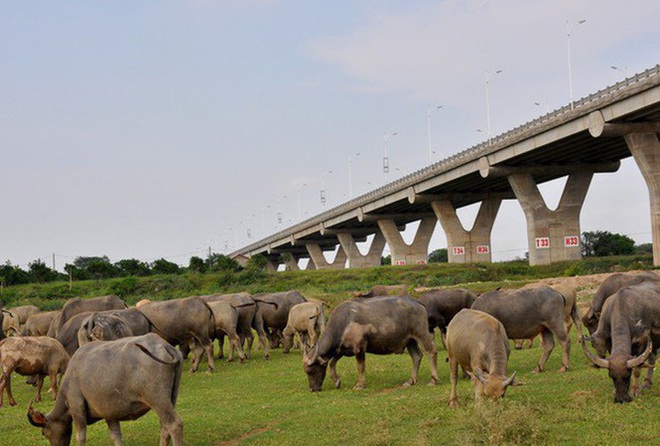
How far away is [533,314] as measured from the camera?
2119 cm

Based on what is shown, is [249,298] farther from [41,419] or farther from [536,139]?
[536,139]

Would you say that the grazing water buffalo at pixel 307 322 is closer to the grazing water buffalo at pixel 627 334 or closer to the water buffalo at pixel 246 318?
the water buffalo at pixel 246 318

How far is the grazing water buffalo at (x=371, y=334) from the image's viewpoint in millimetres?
20234

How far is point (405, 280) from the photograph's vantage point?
72.8 m

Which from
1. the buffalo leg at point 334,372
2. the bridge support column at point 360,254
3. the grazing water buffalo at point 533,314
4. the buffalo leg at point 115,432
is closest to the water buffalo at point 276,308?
the buffalo leg at point 334,372

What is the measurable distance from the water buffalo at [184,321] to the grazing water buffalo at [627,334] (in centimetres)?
1316

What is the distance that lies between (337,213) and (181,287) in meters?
44.2

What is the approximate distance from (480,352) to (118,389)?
6901 mm

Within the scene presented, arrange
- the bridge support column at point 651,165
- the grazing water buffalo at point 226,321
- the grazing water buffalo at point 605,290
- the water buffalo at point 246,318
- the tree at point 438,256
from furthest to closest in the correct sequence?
1. the tree at point 438,256
2. the bridge support column at point 651,165
3. the water buffalo at point 246,318
4. the grazing water buffalo at point 226,321
5. the grazing water buffalo at point 605,290

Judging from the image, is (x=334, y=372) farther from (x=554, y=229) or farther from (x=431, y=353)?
(x=554, y=229)

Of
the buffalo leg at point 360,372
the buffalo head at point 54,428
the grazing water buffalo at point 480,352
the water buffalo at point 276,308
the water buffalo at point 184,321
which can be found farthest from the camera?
the water buffalo at point 276,308

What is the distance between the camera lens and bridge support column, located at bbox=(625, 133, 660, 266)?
55.3 metres

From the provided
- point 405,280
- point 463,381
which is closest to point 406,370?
point 463,381

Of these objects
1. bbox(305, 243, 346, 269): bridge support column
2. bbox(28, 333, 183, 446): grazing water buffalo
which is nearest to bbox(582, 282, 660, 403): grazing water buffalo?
bbox(28, 333, 183, 446): grazing water buffalo
